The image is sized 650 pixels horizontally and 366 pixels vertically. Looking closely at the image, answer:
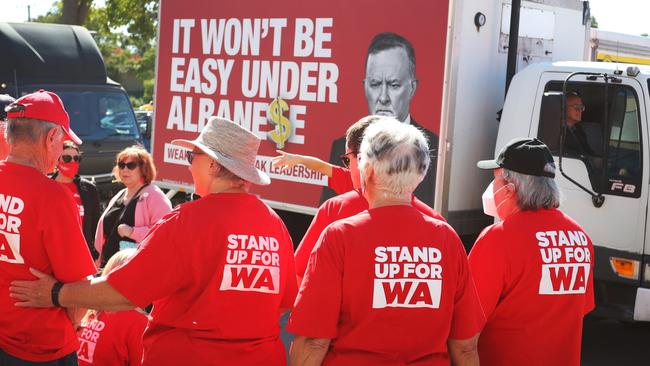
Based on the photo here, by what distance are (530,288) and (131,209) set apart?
330 cm

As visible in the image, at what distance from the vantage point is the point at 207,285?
2797mm

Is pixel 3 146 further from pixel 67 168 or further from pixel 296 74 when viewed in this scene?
pixel 296 74

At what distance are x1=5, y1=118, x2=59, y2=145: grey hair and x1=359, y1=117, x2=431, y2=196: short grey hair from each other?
130cm

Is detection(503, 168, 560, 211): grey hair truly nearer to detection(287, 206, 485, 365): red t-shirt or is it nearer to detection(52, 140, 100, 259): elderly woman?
detection(287, 206, 485, 365): red t-shirt

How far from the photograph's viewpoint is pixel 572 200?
630cm

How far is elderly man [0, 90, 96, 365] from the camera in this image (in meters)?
3.05

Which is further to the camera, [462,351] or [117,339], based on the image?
[117,339]

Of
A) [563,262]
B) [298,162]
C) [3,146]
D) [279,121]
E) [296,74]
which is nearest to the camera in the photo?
[563,262]

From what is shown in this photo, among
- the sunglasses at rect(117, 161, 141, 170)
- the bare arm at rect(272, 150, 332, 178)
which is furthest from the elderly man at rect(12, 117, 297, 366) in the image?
the sunglasses at rect(117, 161, 141, 170)

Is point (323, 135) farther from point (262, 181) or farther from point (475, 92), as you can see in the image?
point (262, 181)

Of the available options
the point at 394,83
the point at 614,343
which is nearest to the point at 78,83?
the point at 394,83

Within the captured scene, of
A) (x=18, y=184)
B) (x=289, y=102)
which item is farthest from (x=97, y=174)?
(x=18, y=184)

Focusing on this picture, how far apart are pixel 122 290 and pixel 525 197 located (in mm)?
1565

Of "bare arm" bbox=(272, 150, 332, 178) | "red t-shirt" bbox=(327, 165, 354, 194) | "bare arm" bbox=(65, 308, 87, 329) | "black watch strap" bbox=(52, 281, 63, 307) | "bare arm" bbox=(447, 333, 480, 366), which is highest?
"bare arm" bbox=(272, 150, 332, 178)
